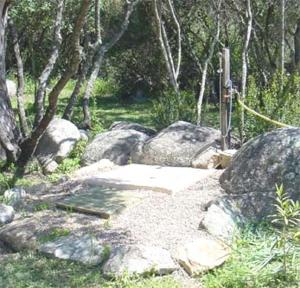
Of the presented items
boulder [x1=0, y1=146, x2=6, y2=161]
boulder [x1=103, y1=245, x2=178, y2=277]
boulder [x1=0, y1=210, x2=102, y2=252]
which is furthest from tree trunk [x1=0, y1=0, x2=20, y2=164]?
boulder [x1=103, y1=245, x2=178, y2=277]

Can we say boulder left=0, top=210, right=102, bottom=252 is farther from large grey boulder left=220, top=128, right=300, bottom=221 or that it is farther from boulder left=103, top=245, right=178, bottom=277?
large grey boulder left=220, top=128, right=300, bottom=221

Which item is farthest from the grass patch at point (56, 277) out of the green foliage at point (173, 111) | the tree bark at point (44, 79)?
the green foliage at point (173, 111)

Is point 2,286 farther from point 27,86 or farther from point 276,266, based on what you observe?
point 27,86

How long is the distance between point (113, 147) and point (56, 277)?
3110 mm

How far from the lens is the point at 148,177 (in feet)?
18.9

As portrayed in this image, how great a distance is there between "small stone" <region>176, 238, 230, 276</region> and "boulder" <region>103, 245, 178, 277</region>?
9 cm

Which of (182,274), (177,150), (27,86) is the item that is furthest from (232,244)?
(27,86)

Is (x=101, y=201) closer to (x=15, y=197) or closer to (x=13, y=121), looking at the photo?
(x=15, y=197)

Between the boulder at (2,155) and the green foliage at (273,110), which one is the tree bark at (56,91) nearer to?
the boulder at (2,155)

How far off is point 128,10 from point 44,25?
4884mm

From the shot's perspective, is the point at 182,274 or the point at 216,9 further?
the point at 216,9

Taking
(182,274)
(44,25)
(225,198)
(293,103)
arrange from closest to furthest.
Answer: (182,274) → (225,198) → (293,103) → (44,25)

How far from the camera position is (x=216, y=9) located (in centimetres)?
896

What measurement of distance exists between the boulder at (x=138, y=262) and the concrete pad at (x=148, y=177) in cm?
132
